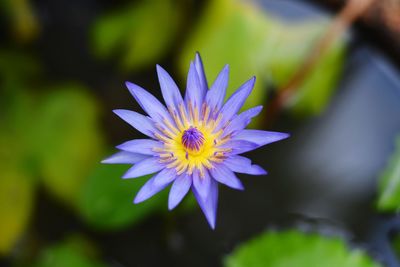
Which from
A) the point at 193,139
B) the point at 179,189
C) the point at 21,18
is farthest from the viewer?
the point at 21,18

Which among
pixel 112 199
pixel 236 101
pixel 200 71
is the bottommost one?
pixel 112 199

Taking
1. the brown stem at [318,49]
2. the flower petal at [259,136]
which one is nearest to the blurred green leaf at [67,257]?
the brown stem at [318,49]

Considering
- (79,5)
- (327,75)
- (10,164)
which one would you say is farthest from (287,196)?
(79,5)

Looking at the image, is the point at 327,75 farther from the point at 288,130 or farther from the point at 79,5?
the point at 79,5

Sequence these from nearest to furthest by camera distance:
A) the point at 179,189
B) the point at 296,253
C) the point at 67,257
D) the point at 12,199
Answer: the point at 179,189
the point at 296,253
the point at 67,257
the point at 12,199

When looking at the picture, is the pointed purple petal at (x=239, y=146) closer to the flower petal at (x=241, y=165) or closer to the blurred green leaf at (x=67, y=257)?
the flower petal at (x=241, y=165)

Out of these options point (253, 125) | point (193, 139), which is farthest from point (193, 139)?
point (253, 125)

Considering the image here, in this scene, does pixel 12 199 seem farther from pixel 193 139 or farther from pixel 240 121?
pixel 240 121
